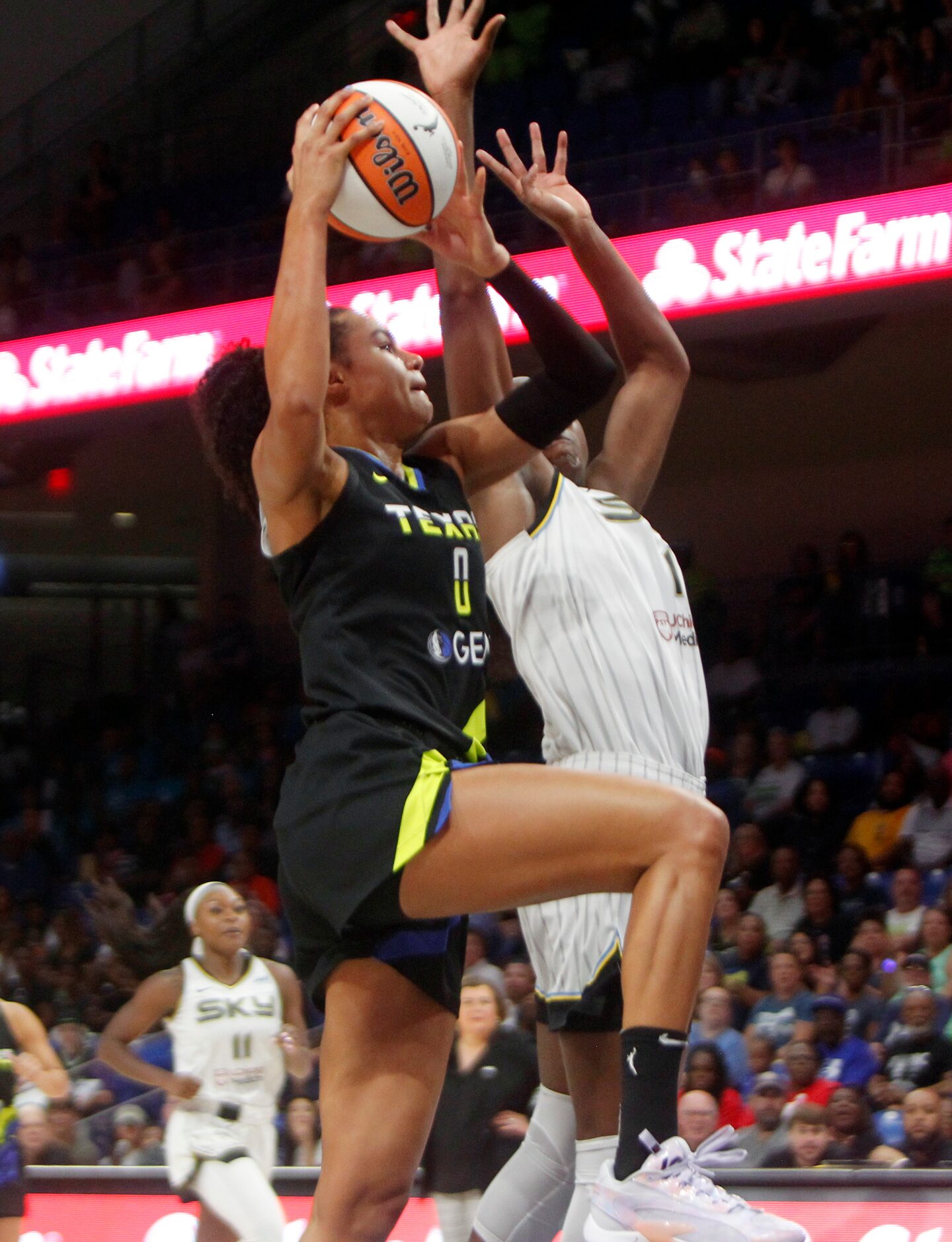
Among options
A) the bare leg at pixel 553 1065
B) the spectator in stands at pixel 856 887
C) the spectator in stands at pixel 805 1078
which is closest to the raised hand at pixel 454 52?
the bare leg at pixel 553 1065

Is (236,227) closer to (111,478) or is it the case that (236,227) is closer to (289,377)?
(111,478)

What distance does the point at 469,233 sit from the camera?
10.1 feet

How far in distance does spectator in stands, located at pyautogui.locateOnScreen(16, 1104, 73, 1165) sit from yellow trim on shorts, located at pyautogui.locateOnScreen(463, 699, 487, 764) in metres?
5.82

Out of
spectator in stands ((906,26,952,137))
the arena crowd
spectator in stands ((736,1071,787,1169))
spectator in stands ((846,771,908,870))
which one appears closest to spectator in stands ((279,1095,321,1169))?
the arena crowd

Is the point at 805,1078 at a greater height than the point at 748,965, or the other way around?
the point at 748,965

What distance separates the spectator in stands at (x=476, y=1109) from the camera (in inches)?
207

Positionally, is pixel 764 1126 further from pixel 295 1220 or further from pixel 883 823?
pixel 883 823

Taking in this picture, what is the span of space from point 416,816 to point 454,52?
5.56ft

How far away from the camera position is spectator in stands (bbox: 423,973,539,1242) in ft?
17.3

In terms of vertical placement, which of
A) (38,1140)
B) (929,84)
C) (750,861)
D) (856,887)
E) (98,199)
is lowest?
(38,1140)

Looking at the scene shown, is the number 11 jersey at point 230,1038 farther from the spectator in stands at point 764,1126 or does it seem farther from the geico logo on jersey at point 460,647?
the geico logo on jersey at point 460,647

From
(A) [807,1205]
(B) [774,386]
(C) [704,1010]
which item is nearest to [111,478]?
(B) [774,386]

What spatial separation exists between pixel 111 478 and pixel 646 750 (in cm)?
1311

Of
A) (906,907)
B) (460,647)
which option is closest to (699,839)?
(460,647)
